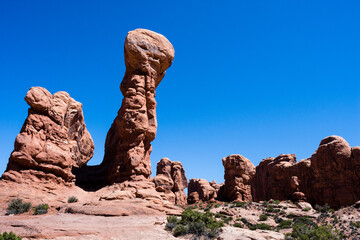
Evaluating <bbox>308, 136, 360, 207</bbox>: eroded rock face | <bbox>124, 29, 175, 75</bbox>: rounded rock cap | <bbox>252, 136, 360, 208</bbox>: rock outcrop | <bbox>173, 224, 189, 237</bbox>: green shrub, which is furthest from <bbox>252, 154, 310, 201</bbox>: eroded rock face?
<bbox>173, 224, 189, 237</bbox>: green shrub

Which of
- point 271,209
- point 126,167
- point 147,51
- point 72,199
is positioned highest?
point 147,51

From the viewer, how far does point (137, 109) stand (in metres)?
27.1

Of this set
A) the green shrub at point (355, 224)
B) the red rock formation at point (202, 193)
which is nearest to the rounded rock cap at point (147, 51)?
the green shrub at point (355, 224)

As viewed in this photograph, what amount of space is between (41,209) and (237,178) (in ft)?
124

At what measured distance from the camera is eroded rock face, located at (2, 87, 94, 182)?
68.5 feet

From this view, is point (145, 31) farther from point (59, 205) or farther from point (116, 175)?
point (59, 205)

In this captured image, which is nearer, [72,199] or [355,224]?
[72,199]

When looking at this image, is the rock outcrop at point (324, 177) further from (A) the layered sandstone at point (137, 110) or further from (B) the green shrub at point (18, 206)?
(B) the green shrub at point (18, 206)

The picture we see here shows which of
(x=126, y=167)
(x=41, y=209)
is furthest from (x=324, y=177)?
(x=41, y=209)

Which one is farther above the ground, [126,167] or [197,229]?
[126,167]

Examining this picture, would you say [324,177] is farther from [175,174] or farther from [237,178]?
[175,174]

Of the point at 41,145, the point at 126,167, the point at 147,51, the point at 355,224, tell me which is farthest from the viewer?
the point at 147,51

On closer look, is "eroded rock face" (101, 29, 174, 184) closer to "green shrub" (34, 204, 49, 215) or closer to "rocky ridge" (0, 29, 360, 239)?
"rocky ridge" (0, 29, 360, 239)

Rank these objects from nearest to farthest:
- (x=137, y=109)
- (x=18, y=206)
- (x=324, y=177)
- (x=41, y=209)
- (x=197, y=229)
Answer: (x=197, y=229)
(x=18, y=206)
(x=41, y=209)
(x=137, y=109)
(x=324, y=177)
